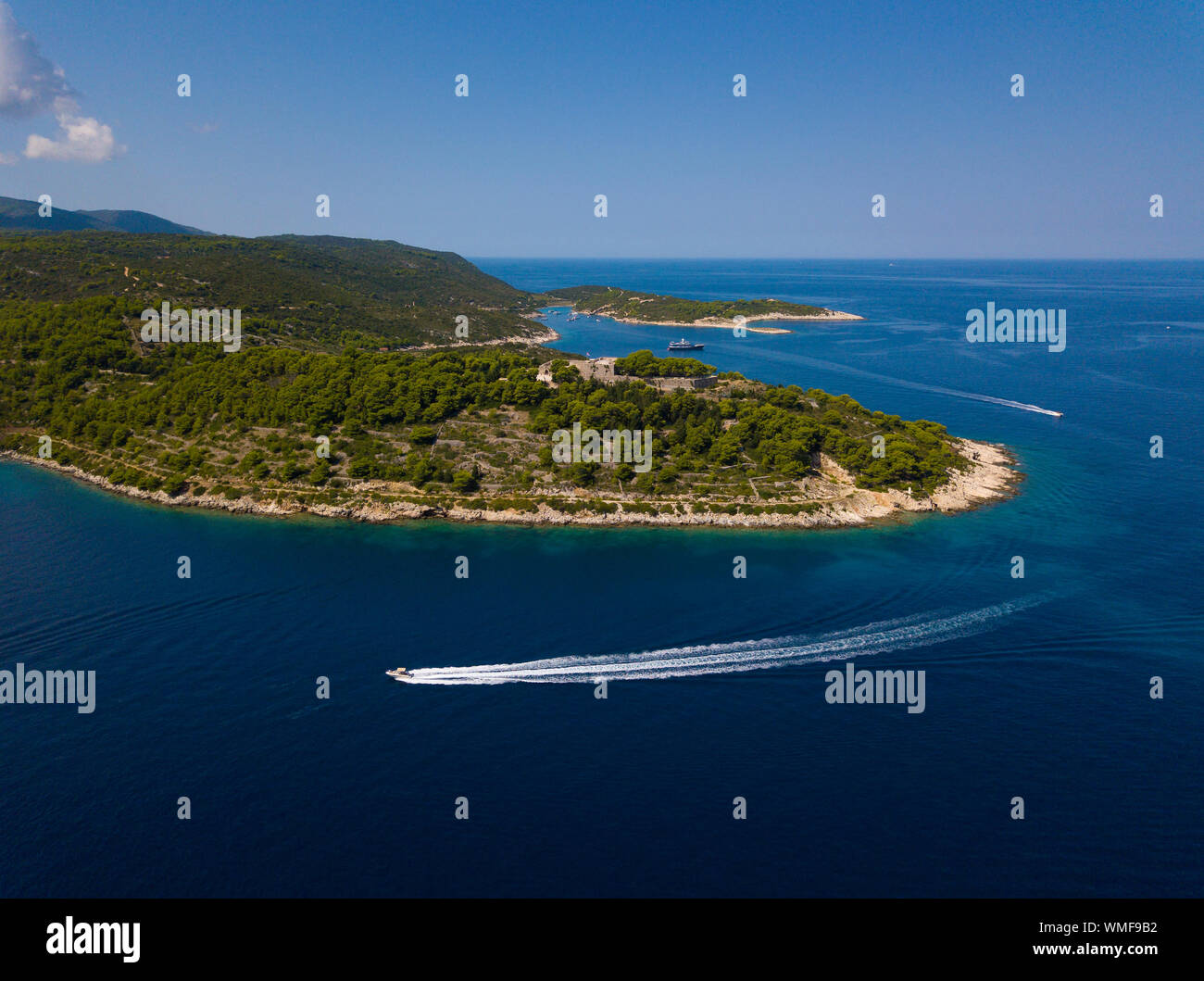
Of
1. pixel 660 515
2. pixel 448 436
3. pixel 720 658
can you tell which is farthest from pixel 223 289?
pixel 720 658

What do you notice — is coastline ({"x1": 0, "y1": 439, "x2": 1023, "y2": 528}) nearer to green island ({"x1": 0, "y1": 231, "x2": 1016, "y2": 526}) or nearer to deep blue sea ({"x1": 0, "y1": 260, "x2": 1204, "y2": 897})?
green island ({"x1": 0, "y1": 231, "x2": 1016, "y2": 526})

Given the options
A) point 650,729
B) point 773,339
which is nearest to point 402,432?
point 650,729

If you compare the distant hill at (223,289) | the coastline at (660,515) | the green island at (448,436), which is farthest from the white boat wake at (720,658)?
the distant hill at (223,289)

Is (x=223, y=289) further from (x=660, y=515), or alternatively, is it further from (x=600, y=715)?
(x=600, y=715)

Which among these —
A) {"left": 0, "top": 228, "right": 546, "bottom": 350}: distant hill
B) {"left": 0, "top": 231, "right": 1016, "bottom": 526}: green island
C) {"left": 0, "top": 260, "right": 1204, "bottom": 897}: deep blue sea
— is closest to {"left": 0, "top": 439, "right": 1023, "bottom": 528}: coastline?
{"left": 0, "top": 231, "right": 1016, "bottom": 526}: green island

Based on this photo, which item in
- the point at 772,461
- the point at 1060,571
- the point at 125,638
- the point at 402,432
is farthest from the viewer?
the point at 402,432

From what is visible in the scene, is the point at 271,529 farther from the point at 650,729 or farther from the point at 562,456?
the point at 650,729
